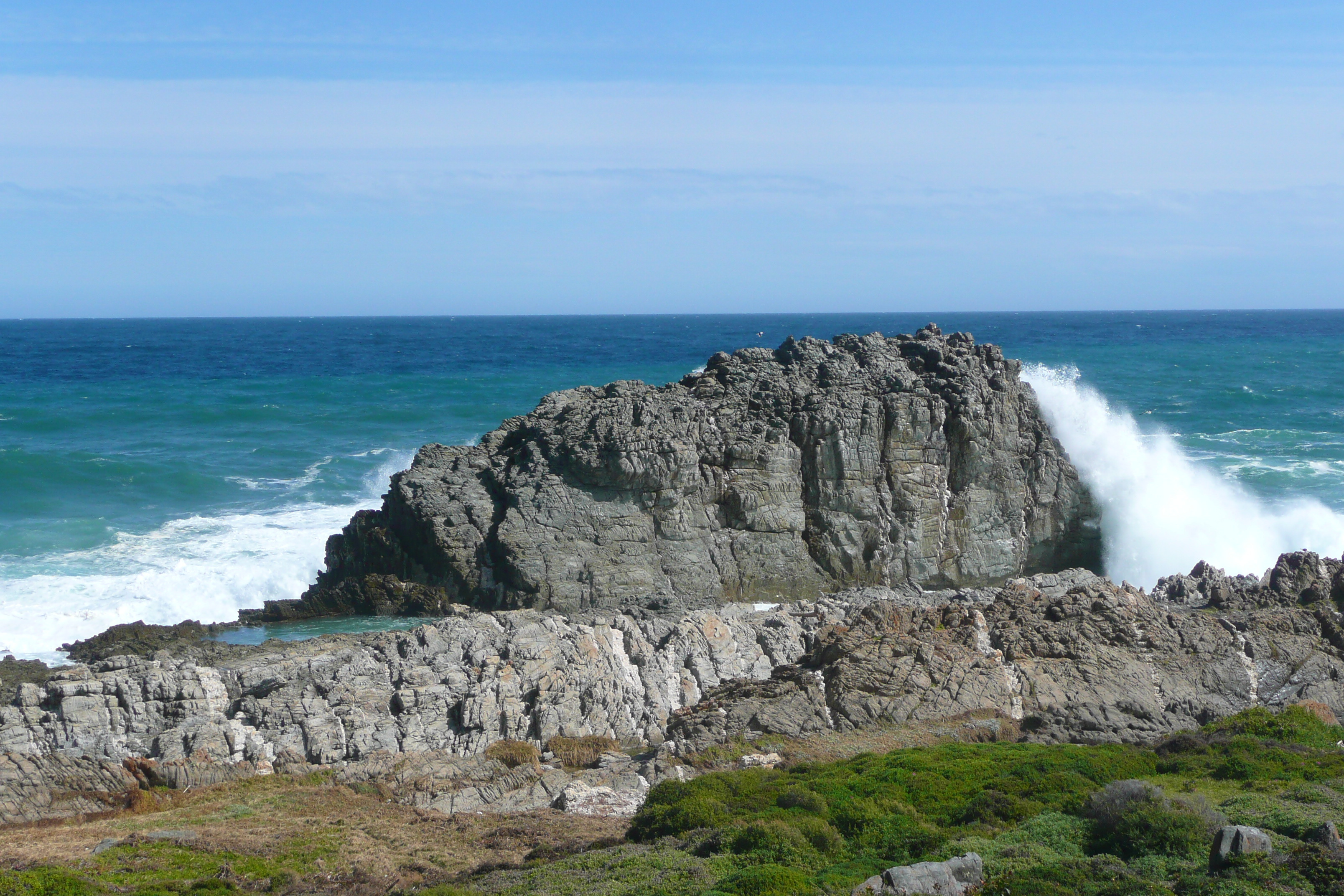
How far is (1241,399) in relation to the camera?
68125 millimetres

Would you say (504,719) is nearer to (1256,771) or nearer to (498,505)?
(498,505)

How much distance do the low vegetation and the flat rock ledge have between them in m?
1.24

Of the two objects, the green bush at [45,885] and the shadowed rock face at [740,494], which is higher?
the shadowed rock face at [740,494]

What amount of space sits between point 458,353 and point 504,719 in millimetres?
88459

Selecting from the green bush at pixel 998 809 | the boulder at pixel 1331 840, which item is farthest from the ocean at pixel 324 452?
the boulder at pixel 1331 840

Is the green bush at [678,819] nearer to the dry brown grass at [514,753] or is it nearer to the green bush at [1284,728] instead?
the dry brown grass at [514,753]

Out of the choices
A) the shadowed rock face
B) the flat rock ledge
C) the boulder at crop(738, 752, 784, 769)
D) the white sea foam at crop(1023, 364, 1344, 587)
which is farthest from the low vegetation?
the white sea foam at crop(1023, 364, 1344, 587)

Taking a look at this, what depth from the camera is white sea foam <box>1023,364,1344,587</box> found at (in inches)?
1359

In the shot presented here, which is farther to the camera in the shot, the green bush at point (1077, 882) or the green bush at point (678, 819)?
the green bush at point (678, 819)

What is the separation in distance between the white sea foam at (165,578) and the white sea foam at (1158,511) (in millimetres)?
25809

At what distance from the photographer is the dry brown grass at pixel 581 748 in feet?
65.4

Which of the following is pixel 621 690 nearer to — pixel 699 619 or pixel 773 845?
pixel 699 619

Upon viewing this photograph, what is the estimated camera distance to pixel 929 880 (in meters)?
13.0

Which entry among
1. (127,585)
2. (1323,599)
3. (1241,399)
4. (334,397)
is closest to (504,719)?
(127,585)
